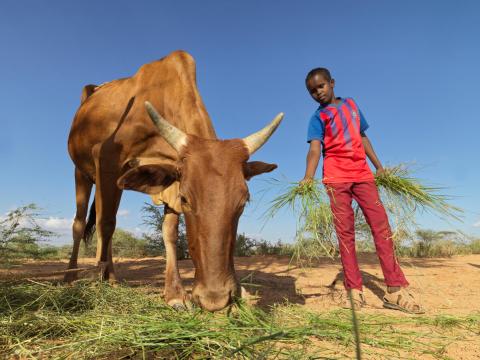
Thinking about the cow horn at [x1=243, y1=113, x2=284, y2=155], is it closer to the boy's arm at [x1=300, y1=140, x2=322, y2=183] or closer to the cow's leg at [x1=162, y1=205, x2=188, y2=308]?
the boy's arm at [x1=300, y1=140, x2=322, y2=183]

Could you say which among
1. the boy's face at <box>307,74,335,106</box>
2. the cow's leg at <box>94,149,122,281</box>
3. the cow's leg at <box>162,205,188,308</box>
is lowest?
the cow's leg at <box>162,205,188,308</box>

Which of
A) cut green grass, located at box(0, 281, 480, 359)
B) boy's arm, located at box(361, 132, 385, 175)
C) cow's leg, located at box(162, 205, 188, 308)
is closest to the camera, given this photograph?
cut green grass, located at box(0, 281, 480, 359)

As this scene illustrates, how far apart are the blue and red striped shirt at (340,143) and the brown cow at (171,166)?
748 millimetres

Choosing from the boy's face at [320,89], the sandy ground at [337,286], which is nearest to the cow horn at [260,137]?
the boy's face at [320,89]

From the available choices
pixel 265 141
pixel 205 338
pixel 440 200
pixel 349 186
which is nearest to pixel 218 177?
pixel 265 141

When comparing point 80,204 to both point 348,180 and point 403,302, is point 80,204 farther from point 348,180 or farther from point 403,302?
point 403,302

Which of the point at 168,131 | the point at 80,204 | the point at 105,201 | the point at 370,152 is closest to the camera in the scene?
the point at 168,131

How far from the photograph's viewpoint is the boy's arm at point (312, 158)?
3.94 meters

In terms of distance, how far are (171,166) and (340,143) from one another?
1.86 meters

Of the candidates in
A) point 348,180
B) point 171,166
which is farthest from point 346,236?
point 171,166

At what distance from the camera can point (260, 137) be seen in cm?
366

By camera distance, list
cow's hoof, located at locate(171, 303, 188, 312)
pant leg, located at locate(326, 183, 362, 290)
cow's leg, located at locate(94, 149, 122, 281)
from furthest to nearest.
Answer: cow's leg, located at locate(94, 149, 122, 281) → pant leg, located at locate(326, 183, 362, 290) → cow's hoof, located at locate(171, 303, 188, 312)

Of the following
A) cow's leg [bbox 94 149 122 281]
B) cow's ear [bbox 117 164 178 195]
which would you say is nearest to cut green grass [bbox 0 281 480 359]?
cow's ear [bbox 117 164 178 195]

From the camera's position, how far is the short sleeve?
169 inches
